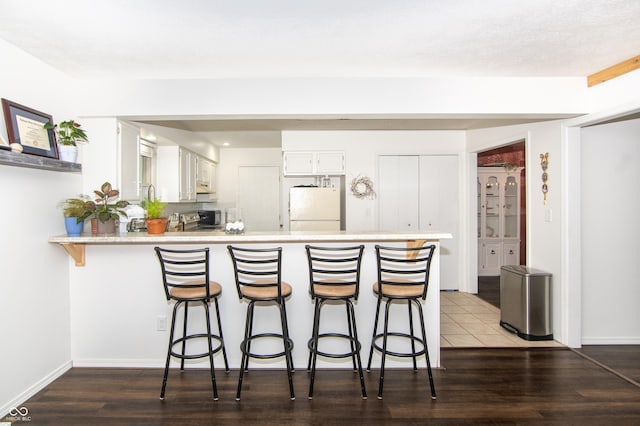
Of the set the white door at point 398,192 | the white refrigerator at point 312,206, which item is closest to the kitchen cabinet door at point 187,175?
the white refrigerator at point 312,206

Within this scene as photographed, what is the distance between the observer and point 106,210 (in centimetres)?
291

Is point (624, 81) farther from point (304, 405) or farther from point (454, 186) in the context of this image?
point (304, 405)

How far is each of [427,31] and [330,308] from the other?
2131 millimetres

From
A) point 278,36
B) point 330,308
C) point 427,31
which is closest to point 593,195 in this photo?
point 427,31

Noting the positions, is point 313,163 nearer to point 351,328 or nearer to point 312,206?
point 312,206

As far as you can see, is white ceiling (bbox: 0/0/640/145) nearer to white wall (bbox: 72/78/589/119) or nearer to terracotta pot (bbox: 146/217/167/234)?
white wall (bbox: 72/78/589/119)

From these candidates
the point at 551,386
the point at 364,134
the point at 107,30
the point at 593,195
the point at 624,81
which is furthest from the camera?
the point at 364,134

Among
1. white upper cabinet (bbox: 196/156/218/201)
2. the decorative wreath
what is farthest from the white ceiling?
white upper cabinet (bbox: 196/156/218/201)

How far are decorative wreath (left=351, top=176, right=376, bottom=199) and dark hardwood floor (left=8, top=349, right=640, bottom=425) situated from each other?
2662 millimetres

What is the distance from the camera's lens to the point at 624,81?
9.37 ft

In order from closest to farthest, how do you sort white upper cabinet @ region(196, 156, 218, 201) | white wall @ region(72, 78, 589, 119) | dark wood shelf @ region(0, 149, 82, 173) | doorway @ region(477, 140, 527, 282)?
dark wood shelf @ region(0, 149, 82, 173) → white wall @ region(72, 78, 589, 119) → white upper cabinet @ region(196, 156, 218, 201) → doorway @ region(477, 140, 527, 282)

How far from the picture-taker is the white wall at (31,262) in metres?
2.36

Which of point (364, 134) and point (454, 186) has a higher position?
point (364, 134)

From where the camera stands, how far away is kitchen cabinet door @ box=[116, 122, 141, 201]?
3246mm
